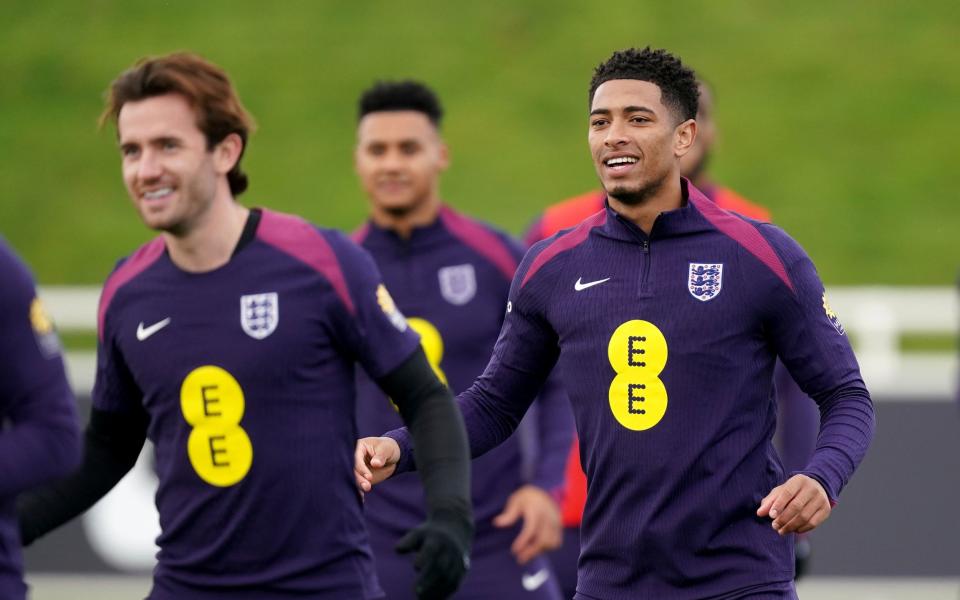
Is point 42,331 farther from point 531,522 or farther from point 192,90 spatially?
point 531,522

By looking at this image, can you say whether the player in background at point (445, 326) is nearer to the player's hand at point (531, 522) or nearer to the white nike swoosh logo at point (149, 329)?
the player's hand at point (531, 522)

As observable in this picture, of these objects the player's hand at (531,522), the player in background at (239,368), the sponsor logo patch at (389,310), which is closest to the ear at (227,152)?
the player in background at (239,368)

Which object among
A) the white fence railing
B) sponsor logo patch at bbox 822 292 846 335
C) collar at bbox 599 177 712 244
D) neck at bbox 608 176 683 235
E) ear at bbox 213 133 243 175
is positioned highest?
ear at bbox 213 133 243 175

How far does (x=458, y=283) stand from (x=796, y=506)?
319 centimetres

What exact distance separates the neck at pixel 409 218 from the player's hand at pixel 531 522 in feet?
3.92

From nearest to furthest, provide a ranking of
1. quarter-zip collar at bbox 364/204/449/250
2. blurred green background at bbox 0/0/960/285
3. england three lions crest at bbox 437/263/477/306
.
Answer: england three lions crest at bbox 437/263/477/306, quarter-zip collar at bbox 364/204/449/250, blurred green background at bbox 0/0/960/285

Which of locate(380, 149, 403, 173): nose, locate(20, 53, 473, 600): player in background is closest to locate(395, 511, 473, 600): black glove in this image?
locate(20, 53, 473, 600): player in background

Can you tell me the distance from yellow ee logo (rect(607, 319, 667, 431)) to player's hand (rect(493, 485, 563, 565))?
8.16 feet

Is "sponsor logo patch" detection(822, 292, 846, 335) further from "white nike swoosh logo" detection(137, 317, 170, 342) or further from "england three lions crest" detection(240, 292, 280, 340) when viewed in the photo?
"white nike swoosh logo" detection(137, 317, 170, 342)

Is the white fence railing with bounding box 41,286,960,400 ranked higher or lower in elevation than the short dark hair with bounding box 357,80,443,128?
lower

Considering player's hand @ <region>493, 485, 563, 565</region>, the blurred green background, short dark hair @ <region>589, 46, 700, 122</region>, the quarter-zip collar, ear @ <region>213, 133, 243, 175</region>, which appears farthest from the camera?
the blurred green background

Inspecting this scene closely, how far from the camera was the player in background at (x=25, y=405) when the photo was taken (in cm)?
410

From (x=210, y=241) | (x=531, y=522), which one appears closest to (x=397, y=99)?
(x=531, y=522)

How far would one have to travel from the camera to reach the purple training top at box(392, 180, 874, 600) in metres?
4.71
